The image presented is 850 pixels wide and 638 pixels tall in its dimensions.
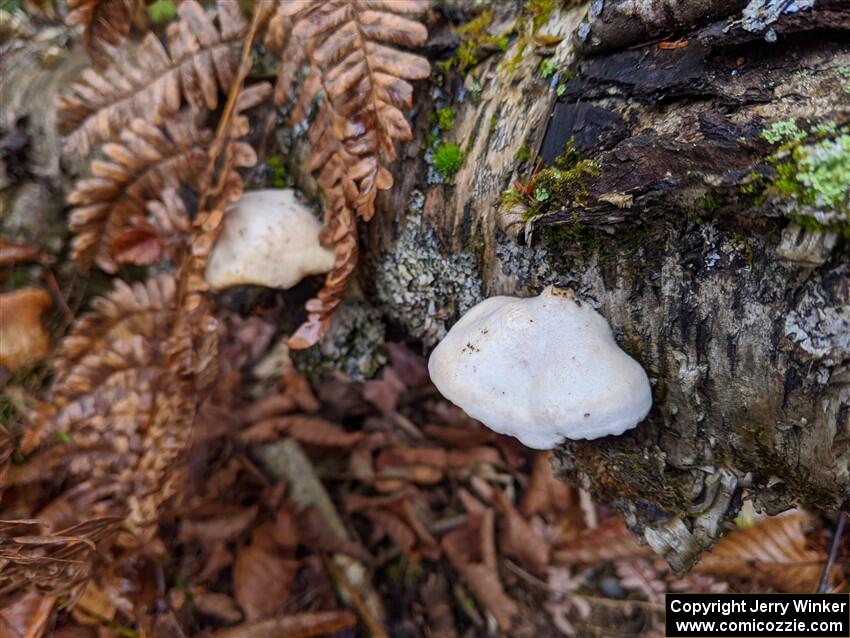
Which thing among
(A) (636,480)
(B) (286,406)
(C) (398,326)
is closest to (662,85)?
(A) (636,480)

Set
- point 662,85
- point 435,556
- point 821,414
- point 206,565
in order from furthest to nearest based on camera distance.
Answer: point 435,556 < point 206,565 < point 662,85 < point 821,414

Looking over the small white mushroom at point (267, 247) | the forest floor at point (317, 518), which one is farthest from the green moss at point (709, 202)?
the forest floor at point (317, 518)

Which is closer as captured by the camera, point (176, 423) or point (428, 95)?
point (428, 95)

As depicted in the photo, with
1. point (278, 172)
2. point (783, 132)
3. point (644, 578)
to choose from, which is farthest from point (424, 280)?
point (644, 578)

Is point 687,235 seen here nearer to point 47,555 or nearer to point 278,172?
point 278,172

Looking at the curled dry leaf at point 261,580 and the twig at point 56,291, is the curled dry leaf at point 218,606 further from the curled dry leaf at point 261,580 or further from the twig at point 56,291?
the twig at point 56,291

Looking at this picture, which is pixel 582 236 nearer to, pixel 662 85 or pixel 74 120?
pixel 662 85
